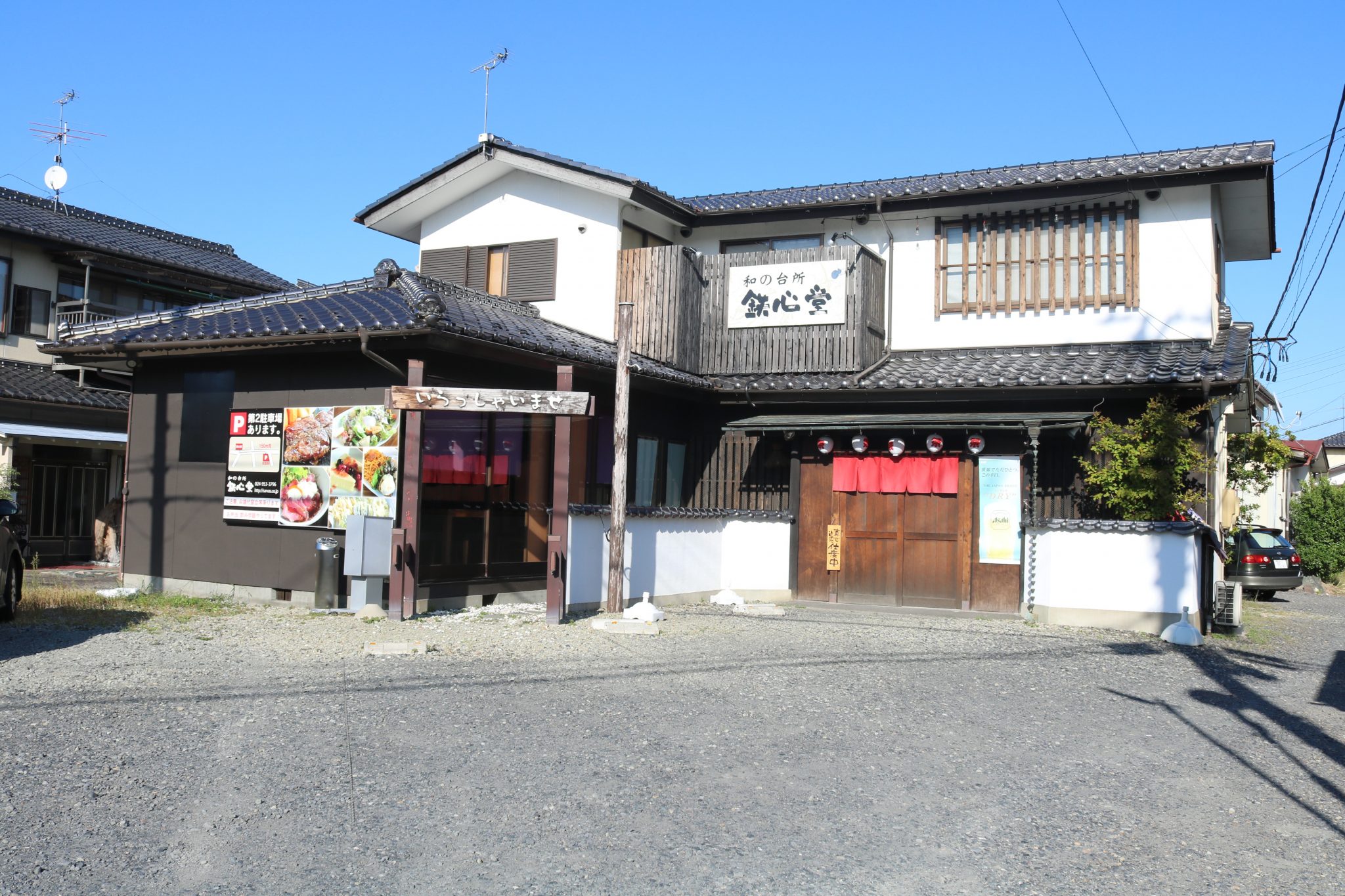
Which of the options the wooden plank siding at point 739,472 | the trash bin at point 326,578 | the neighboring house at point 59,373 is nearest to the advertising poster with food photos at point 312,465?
the trash bin at point 326,578

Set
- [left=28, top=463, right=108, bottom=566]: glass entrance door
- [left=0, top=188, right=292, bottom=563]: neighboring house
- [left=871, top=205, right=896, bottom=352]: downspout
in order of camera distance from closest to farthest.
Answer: [left=871, top=205, right=896, bottom=352]: downspout, [left=0, top=188, right=292, bottom=563]: neighboring house, [left=28, top=463, right=108, bottom=566]: glass entrance door

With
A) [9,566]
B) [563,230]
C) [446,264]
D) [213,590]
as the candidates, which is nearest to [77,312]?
[446,264]

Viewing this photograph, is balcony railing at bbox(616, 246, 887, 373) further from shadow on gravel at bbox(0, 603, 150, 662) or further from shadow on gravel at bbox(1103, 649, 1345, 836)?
shadow on gravel at bbox(0, 603, 150, 662)

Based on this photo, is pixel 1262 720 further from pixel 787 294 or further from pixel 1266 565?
pixel 1266 565

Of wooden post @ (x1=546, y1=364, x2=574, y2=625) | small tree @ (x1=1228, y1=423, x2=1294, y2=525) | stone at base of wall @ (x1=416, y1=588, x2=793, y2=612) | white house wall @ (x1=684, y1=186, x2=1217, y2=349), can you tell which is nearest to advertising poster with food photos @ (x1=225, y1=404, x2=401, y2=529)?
stone at base of wall @ (x1=416, y1=588, x2=793, y2=612)

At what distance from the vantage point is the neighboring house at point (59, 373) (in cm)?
1908

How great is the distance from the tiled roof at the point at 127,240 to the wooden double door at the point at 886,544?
14.4 m

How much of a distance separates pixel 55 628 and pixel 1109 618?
1156 centimetres

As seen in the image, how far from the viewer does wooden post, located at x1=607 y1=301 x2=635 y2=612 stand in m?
12.8

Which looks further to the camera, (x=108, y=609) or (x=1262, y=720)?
(x=108, y=609)

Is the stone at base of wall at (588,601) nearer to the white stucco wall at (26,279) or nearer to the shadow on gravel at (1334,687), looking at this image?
the shadow on gravel at (1334,687)

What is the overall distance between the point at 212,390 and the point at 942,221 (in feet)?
35.2

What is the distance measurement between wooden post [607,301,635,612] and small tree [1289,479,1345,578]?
2147 cm

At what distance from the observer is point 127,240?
2339cm
